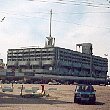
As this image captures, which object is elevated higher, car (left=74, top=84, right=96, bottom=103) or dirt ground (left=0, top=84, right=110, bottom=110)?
car (left=74, top=84, right=96, bottom=103)

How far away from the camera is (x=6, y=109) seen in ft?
87.1

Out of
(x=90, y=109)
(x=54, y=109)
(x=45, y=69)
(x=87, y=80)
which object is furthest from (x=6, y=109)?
(x=45, y=69)

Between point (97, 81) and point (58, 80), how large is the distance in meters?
29.1

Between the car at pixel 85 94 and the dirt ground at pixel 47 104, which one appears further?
the car at pixel 85 94

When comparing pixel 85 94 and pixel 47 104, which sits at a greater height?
pixel 85 94

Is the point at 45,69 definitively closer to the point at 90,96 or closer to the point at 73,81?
the point at 73,81

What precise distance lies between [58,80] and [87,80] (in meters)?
22.5

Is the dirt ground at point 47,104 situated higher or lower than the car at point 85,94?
lower

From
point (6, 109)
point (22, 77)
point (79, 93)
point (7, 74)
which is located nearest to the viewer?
point (6, 109)

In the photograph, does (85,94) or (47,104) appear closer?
(47,104)

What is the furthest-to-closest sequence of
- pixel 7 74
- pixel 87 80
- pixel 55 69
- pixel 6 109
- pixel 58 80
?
pixel 55 69 < pixel 87 80 < pixel 58 80 < pixel 7 74 < pixel 6 109

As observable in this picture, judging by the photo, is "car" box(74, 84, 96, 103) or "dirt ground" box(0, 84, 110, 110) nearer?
"dirt ground" box(0, 84, 110, 110)

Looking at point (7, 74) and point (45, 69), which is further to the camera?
point (45, 69)

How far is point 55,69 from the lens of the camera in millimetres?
198000
